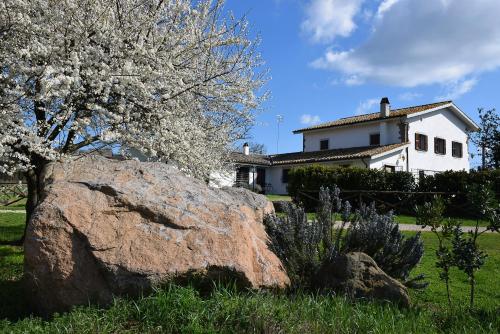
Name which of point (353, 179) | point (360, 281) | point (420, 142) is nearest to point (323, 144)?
point (420, 142)

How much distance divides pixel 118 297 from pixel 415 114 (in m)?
29.3

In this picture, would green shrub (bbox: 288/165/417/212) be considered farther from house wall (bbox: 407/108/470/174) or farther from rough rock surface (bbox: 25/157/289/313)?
rough rock surface (bbox: 25/157/289/313)

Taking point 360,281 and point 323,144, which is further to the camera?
point 323,144

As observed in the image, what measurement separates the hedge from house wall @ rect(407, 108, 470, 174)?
9.09 m

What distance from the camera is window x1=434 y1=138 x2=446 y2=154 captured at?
1294 inches

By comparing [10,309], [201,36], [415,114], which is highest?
[415,114]

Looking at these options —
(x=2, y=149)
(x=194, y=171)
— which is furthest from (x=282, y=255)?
(x=194, y=171)

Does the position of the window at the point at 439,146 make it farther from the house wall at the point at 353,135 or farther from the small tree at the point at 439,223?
the small tree at the point at 439,223

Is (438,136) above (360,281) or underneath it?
above

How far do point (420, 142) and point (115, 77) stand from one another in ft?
93.0

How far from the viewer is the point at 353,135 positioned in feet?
108

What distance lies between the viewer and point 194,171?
8984 millimetres

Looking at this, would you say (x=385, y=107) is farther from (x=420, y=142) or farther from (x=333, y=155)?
(x=333, y=155)

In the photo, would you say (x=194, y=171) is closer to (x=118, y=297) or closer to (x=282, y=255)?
(x=282, y=255)
